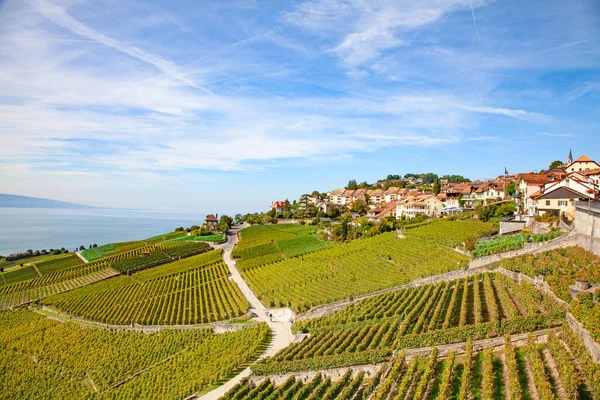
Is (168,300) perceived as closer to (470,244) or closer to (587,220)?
(470,244)

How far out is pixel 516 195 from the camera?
1852 inches

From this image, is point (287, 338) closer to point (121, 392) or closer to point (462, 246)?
point (121, 392)

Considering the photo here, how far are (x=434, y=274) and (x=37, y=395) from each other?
2735 centimetres

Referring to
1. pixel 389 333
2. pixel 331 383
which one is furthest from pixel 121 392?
pixel 389 333

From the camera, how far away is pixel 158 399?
20.5 m

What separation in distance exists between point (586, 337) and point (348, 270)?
23196mm

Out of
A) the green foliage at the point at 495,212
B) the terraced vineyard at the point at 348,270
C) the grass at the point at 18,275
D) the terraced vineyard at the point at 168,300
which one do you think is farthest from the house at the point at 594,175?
the grass at the point at 18,275

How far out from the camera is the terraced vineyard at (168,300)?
33438mm

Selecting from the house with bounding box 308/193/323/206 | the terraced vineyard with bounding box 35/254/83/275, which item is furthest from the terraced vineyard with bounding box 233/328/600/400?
the house with bounding box 308/193/323/206

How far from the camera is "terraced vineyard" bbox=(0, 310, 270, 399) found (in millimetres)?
22375

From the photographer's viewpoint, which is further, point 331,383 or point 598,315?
point 331,383

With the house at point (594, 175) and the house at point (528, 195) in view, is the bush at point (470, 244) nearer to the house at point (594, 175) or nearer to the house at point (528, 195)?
the house at point (528, 195)

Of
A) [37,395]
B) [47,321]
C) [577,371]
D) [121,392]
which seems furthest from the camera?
[47,321]

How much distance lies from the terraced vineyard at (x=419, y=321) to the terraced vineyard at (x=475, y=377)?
2.35 feet
